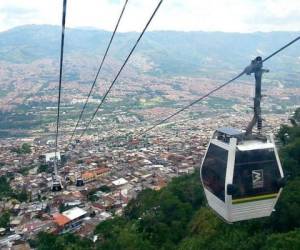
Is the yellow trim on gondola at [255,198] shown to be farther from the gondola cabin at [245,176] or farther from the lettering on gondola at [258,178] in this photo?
the lettering on gondola at [258,178]

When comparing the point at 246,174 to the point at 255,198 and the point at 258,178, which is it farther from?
the point at 255,198

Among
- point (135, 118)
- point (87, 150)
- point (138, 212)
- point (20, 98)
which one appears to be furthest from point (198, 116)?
point (138, 212)

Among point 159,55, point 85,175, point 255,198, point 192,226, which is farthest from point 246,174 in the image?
point 159,55

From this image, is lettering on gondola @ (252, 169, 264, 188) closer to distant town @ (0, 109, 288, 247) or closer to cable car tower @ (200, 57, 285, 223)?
cable car tower @ (200, 57, 285, 223)

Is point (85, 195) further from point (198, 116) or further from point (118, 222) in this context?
point (198, 116)

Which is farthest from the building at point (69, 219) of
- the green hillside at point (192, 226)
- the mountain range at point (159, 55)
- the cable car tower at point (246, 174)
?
the mountain range at point (159, 55)

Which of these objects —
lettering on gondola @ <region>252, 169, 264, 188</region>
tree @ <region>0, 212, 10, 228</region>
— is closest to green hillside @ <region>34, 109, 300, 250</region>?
tree @ <region>0, 212, 10, 228</region>
